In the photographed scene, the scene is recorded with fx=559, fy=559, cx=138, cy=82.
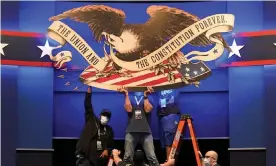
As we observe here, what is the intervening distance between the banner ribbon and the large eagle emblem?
7 cm

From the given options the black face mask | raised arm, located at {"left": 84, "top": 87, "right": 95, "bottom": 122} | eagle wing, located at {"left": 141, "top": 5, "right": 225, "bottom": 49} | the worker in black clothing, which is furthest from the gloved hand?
eagle wing, located at {"left": 141, "top": 5, "right": 225, "bottom": 49}

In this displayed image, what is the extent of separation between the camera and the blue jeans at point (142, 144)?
7.95 metres

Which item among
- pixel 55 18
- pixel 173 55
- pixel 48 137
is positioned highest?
pixel 55 18

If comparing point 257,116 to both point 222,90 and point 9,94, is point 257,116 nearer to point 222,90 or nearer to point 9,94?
point 222,90

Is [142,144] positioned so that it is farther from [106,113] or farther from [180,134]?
[106,113]

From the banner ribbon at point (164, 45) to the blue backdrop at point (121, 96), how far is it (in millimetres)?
115

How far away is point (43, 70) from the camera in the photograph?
8.59 meters

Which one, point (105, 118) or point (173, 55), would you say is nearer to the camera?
point (105, 118)

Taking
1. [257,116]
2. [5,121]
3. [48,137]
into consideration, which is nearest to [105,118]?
[48,137]

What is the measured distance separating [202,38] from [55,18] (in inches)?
91.0

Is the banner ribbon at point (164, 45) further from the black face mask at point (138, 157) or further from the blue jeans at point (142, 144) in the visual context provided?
the black face mask at point (138, 157)

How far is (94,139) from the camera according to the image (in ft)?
26.2

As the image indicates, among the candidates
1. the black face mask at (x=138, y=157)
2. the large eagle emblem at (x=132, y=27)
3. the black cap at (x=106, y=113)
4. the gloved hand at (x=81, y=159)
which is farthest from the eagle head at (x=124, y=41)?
the black face mask at (x=138, y=157)

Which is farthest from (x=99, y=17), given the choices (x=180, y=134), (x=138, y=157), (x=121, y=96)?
(x=138, y=157)
